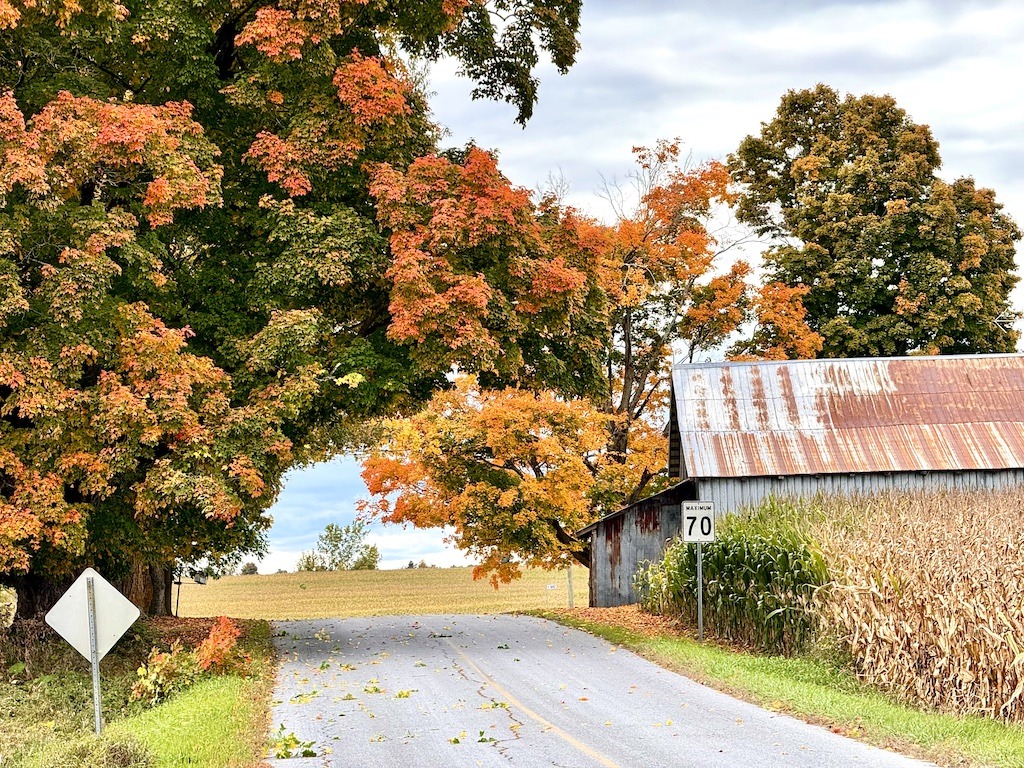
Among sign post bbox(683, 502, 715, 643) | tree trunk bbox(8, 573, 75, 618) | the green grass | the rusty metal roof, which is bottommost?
the green grass

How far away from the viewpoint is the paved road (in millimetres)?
11383

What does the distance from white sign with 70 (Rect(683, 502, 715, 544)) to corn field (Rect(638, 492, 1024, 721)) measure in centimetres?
65

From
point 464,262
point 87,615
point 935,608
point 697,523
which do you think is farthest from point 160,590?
point 935,608

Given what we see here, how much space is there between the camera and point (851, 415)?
96.9ft

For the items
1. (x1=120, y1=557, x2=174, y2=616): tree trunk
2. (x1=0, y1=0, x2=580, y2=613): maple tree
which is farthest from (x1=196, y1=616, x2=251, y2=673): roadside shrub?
(x1=120, y1=557, x2=174, y2=616): tree trunk

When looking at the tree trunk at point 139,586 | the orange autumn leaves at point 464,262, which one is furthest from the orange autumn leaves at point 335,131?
the tree trunk at point 139,586

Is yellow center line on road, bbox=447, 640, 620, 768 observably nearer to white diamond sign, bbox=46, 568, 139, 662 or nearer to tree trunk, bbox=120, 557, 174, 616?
white diamond sign, bbox=46, 568, 139, 662

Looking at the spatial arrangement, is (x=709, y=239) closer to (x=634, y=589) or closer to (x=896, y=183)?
(x=896, y=183)

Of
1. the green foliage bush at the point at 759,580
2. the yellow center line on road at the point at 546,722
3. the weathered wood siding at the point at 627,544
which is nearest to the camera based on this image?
the yellow center line on road at the point at 546,722

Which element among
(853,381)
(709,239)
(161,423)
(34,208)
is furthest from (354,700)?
(709,239)

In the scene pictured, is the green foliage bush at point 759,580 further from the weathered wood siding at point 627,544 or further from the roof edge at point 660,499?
the weathered wood siding at point 627,544

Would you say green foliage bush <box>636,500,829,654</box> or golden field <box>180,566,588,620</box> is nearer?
green foliage bush <box>636,500,829,654</box>

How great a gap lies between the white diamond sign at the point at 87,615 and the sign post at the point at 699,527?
10458 mm

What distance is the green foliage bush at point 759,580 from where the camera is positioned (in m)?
18.5
